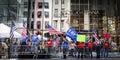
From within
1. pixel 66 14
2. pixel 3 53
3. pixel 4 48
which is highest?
pixel 66 14

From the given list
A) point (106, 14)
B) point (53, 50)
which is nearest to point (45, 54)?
point (53, 50)

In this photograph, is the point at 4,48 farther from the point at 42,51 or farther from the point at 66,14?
the point at 66,14

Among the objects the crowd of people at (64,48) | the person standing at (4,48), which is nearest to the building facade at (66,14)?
the crowd of people at (64,48)

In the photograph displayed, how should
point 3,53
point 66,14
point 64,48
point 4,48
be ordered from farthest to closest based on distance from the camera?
point 66,14 → point 64,48 → point 4,48 → point 3,53

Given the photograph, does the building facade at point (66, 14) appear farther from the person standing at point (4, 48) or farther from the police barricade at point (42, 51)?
the person standing at point (4, 48)

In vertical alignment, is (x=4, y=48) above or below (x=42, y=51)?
above

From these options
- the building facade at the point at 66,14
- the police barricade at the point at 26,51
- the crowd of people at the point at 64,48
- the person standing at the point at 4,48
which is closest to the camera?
the person standing at the point at 4,48

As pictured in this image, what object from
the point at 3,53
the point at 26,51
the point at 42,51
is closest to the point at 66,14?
the point at 42,51

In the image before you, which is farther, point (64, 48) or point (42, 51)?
point (42, 51)

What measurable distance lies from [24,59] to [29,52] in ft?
4.26

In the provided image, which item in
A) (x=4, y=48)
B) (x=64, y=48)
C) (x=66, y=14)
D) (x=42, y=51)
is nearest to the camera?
(x=4, y=48)

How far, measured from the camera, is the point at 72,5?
46531 mm

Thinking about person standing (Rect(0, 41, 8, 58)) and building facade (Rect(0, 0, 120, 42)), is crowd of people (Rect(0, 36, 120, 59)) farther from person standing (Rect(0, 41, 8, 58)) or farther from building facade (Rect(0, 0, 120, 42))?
building facade (Rect(0, 0, 120, 42))

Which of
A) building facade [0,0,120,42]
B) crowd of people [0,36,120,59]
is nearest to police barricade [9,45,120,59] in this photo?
crowd of people [0,36,120,59]
